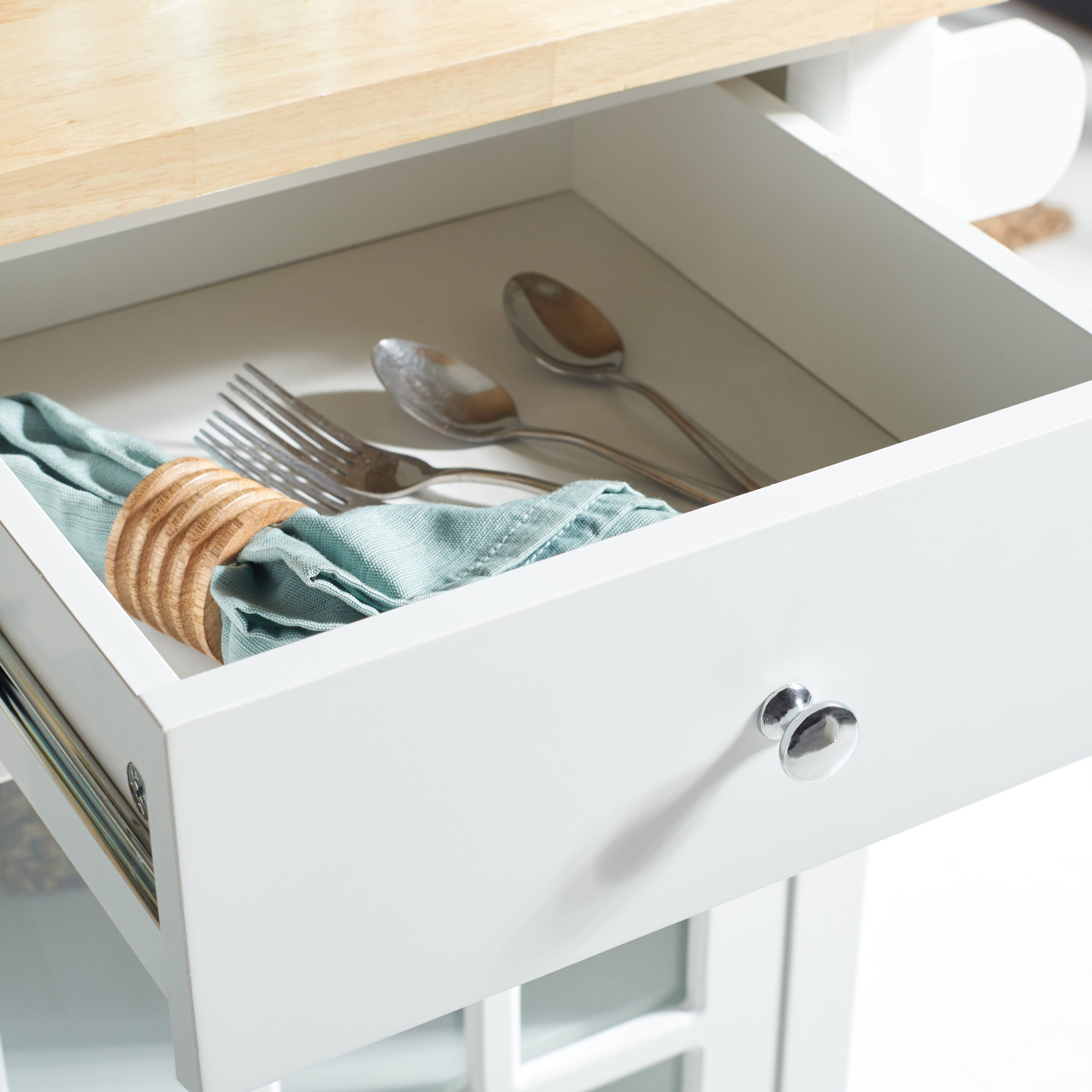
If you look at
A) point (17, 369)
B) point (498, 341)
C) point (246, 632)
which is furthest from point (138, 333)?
point (246, 632)

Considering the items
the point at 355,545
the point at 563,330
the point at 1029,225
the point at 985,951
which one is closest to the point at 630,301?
the point at 563,330

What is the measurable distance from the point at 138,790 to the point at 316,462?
24 cm

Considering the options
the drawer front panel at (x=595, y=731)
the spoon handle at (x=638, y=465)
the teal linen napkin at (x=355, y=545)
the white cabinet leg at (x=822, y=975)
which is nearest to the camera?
the drawer front panel at (x=595, y=731)

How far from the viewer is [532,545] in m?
0.45

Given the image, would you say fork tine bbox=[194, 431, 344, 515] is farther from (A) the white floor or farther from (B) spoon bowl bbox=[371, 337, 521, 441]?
(A) the white floor

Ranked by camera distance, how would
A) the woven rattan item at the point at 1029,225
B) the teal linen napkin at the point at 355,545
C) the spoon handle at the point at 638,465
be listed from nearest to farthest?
the teal linen napkin at the point at 355,545 → the spoon handle at the point at 638,465 → the woven rattan item at the point at 1029,225

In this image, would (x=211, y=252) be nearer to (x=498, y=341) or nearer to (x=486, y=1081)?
(x=498, y=341)

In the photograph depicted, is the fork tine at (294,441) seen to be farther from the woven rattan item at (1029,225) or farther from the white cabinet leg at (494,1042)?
the woven rattan item at (1029,225)

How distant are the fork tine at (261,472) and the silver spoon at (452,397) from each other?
0.22ft

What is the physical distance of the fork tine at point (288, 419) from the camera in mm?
592

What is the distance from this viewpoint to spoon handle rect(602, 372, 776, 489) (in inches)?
23.1

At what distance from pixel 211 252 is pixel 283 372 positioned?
101 millimetres

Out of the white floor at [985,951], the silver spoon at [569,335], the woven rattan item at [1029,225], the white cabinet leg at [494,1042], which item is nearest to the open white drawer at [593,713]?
the silver spoon at [569,335]

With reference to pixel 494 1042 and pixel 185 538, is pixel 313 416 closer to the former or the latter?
pixel 185 538
